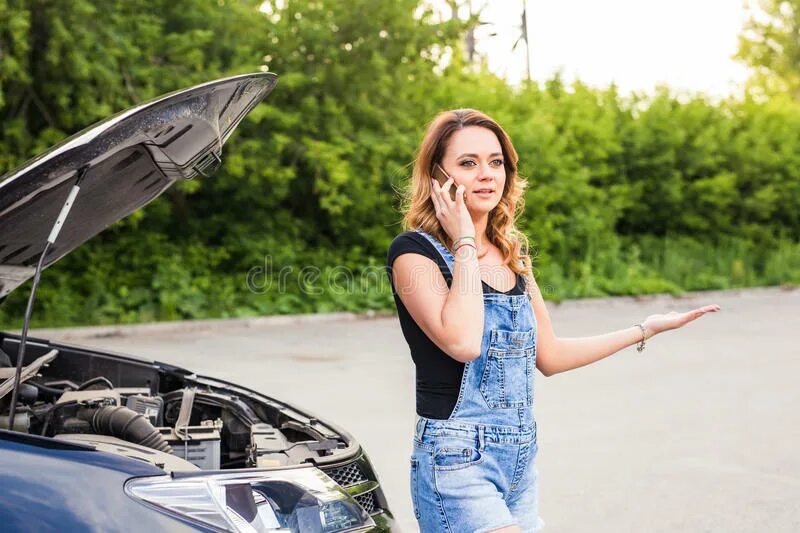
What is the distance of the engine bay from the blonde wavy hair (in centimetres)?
78

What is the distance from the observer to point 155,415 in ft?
11.3

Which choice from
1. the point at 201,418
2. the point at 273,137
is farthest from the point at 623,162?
the point at 201,418

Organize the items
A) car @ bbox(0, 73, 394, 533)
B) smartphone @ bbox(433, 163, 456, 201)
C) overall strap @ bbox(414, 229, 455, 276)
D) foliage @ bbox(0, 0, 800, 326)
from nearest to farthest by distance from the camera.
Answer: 1. car @ bbox(0, 73, 394, 533)
2. overall strap @ bbox(414, 229, 455, 276)
3. smartphone @ bbox(433, 163, 456, 201)
4. foliage @ bbox(0, 0, 800, 326)

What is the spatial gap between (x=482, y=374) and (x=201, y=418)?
1411mm

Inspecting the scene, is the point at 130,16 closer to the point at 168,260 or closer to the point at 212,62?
the point at 212,62

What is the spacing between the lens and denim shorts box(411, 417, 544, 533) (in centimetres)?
254

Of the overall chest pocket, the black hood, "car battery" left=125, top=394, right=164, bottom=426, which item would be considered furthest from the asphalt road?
the overall chest pocket

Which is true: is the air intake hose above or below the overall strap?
below

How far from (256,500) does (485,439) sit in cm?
58

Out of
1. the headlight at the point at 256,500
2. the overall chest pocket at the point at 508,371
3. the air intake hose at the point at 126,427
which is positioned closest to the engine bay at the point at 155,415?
the air intake hose at the point at 126,427

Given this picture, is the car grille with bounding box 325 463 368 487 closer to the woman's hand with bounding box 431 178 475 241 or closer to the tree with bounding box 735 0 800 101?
the woman's hand with bounding box 431 178 475 241

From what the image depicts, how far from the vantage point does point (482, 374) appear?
2580mm

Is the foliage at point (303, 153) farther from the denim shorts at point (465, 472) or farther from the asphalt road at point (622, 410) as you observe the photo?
the denim shorts at point (465, 472)

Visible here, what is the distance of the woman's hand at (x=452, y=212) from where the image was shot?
262 centimetres
